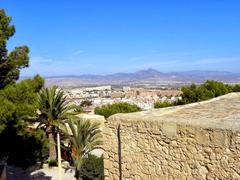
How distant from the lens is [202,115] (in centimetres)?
453

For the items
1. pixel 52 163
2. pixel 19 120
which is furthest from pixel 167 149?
pixel 52 163

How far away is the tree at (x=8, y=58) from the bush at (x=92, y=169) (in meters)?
4.48

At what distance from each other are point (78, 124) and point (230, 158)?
1163cm

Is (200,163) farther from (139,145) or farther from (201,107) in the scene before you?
(201,107)

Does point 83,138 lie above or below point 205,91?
below

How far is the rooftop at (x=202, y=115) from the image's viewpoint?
399 cm

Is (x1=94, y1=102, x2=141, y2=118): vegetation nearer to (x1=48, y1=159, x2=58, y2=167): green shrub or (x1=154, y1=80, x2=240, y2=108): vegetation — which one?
(x1=154, y1=80, x2=240, y2=108): vegetation

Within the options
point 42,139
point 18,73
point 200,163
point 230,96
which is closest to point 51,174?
point 42,139

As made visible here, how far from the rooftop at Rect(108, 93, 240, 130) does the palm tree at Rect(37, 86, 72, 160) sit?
36.1ft

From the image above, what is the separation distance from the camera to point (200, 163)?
158 inches

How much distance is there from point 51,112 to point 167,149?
1208 cm

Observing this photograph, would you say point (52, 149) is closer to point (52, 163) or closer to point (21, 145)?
point (52, 163)

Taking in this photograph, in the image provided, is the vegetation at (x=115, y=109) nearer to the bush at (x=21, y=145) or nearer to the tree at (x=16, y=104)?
the bush at (x=21, y=145)

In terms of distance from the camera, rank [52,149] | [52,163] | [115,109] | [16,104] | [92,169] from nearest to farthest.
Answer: [16,104] < [92,169] < [52,163] < [52,149] < [115,109]
